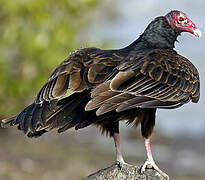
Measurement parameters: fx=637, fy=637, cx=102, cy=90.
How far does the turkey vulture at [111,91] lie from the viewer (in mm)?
5609

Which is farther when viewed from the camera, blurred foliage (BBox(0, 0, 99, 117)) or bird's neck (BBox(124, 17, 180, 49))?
blurred foliage (BBox(0, 0, 99, 117))

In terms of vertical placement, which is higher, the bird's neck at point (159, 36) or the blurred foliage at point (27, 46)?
the bird's neck at point (159, 36)

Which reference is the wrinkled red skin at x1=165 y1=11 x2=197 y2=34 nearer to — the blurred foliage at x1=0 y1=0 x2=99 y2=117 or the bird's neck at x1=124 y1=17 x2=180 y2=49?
the bird's neck at x1=124 y1=17 x2=180 y2=49

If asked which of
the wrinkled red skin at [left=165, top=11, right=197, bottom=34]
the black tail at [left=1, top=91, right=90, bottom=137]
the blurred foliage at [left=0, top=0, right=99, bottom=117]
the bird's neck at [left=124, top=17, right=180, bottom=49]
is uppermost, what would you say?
the wrinkled red skin at [left=165, top=11, right=197, bottom=34]

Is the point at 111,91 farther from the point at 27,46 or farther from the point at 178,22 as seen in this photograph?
the point at 27,46

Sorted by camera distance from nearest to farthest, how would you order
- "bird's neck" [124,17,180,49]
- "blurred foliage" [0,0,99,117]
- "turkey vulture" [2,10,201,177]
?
1. "turkey vulture" [2,10,201,177]
2. "bird's neck" [124,17,180,49]
3. "blurred foliage" [0,0,99,117]

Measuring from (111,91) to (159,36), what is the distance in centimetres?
145

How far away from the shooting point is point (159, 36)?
6.80 m

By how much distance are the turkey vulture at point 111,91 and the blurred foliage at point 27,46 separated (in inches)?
193

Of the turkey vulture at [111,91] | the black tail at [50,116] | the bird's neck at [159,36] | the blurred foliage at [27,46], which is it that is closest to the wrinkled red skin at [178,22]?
the bird's neck at [159,36]

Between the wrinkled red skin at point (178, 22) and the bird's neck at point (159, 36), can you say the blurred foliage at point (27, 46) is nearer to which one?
the bird's neck at point (159, 36)

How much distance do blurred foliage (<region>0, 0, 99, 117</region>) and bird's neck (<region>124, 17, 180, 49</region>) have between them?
469 centimetres

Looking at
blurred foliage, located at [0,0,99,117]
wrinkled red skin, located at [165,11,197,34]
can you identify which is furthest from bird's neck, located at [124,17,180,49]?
blurred foliage, located at [0,0,99,117]

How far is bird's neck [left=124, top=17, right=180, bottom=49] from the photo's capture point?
6766 mm
